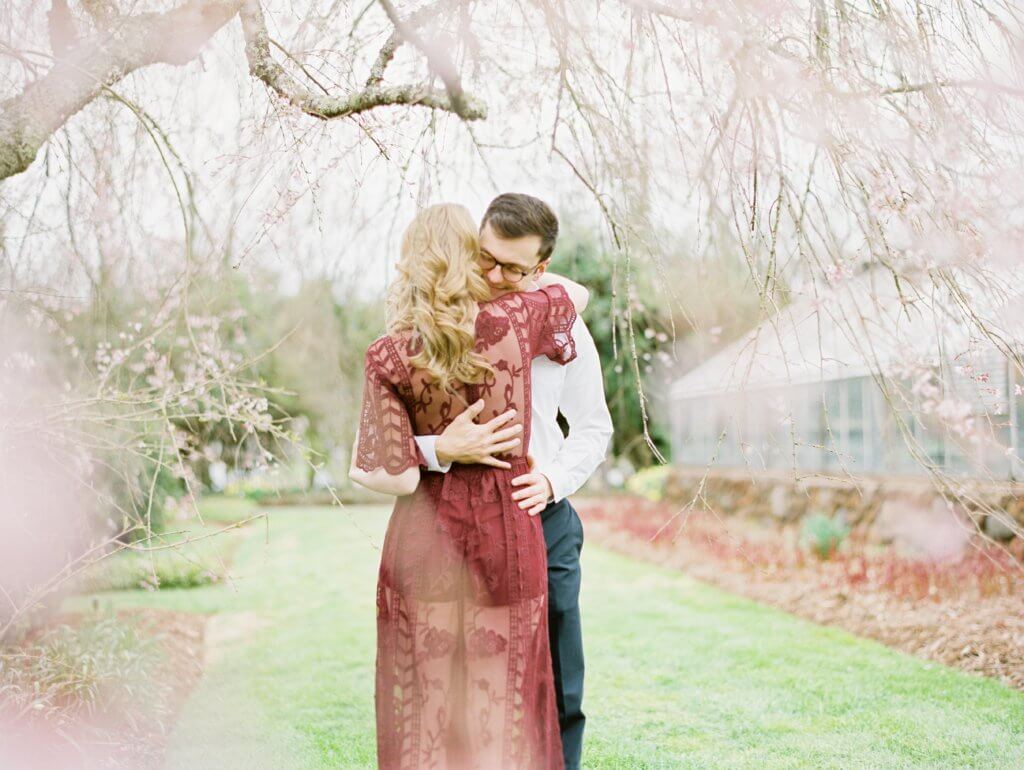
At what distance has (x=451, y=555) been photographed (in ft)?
6.64

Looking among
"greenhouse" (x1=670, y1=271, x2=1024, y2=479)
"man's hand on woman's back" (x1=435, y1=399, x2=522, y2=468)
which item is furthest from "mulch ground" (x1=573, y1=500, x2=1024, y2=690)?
"man's hand on woman's back" (x1=435, y1=399, x2=522, y2=468)

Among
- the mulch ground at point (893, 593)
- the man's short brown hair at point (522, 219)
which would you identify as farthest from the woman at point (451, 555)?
the mulch ground at point (893, 593)

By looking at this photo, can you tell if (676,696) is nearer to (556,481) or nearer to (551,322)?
(556,481)

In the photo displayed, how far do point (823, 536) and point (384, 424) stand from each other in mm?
7028

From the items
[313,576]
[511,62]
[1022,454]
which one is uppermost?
[511,62]

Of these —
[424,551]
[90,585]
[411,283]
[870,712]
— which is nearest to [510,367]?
[411,283]

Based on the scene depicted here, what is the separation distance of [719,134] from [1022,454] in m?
6.23

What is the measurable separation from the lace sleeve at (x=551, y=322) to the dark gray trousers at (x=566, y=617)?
400 mm

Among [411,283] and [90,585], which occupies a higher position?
[411,283]

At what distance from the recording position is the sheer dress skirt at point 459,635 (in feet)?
6.61

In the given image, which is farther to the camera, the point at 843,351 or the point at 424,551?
the point at 843,351

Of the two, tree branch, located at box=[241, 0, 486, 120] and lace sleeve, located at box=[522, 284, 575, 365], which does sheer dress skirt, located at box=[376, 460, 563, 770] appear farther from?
tree branch, located at box=[241, 0, 486, 120]

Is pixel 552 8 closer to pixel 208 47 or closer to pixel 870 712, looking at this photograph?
pixel 208 47

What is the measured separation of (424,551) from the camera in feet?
6.63
